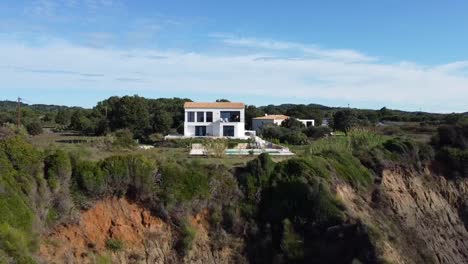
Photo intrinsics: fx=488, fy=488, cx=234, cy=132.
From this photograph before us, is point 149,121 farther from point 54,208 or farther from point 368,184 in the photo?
point 54,208

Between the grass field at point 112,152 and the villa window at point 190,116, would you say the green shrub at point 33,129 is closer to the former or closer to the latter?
the villa window at point 190,116

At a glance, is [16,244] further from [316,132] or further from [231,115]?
[231,115]

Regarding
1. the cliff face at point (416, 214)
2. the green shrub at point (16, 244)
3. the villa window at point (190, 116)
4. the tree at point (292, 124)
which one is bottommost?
the cliff face at point (416, 214)

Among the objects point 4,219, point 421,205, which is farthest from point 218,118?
point 4,219

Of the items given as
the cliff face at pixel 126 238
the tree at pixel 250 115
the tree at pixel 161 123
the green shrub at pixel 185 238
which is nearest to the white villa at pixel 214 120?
the tree at pixel 161 123

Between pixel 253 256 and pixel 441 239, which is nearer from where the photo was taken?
pixel 253 256

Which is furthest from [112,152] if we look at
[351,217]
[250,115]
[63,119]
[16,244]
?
[63,119]
